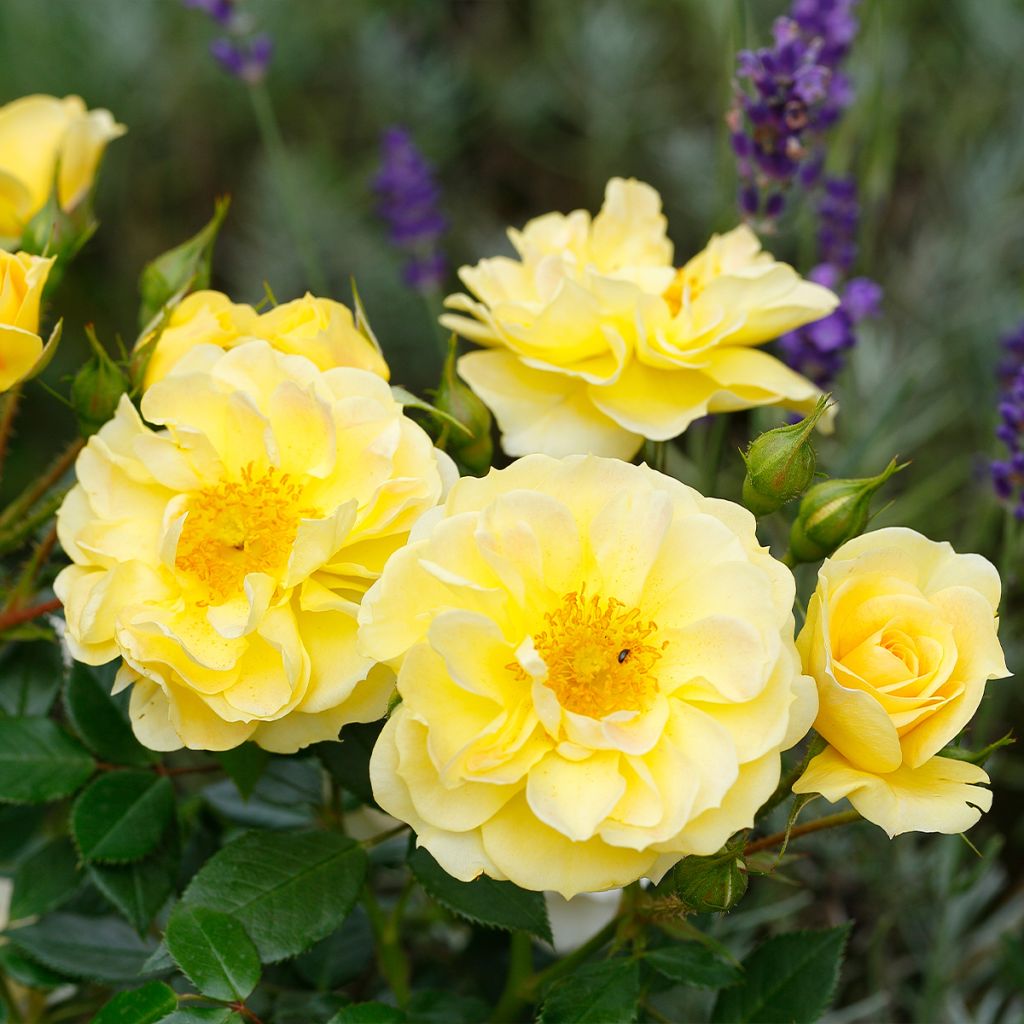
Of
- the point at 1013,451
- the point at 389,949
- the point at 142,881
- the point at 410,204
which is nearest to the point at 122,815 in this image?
the point at 142,881

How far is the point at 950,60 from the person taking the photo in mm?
1924

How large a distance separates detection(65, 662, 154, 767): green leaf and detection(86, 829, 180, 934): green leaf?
4 centimetres

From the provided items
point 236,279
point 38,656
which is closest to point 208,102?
point 236,279

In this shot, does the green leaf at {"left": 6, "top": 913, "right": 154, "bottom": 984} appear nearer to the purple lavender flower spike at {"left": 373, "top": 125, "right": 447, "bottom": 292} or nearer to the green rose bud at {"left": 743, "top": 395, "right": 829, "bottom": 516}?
the green rose bud at {"left": 743, "top": 395, "right": 829, "bottom": 516}

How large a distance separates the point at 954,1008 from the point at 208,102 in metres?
1.67

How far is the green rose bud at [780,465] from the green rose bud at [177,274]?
0.29m

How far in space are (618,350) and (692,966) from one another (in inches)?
11.2

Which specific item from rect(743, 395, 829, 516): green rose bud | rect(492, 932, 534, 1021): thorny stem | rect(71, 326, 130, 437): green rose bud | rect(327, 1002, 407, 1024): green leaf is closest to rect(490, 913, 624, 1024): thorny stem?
rect(492, 932, 534, 1021): thorny stem

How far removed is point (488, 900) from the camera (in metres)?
0.56

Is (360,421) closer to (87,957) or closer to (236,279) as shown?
(87,957)

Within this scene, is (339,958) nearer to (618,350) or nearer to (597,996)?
(597,996)

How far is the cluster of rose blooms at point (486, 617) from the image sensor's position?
44 cm

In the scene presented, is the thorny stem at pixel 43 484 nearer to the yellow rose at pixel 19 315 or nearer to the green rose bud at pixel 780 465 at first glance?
the yellow rose at pixel 19 315

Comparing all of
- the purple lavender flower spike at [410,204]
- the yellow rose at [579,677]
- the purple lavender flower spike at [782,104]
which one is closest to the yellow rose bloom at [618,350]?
the yellow rose at [579,677]
